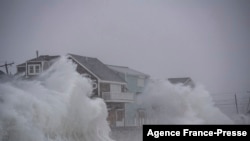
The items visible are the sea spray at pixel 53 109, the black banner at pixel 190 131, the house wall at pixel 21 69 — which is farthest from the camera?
the house wall at pixel 21 69

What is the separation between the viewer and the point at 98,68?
21.1 m

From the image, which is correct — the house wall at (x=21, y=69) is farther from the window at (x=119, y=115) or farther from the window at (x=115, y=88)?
the window at (x=119, y=115)

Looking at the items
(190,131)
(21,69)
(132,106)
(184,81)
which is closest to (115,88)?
(132,106)

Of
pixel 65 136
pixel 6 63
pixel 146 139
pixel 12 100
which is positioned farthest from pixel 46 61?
pixel 146 139

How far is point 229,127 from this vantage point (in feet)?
27.2

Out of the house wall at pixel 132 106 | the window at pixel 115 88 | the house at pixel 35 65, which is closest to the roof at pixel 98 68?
the window at pixel 115 88

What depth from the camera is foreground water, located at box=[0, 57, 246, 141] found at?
36.6 feet

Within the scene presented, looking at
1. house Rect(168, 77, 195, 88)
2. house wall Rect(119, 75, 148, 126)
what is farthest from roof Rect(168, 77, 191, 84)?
house wall Rect(119, 75, 148, 126)

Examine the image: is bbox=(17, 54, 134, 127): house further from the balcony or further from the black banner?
the black banner

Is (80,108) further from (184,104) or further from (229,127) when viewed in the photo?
(184,104)

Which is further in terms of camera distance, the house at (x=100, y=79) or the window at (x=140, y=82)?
Answer: the window at (x=140, y=82)

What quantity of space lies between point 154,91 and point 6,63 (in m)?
8.35

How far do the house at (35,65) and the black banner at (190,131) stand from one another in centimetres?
1174

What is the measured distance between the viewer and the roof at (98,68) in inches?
794
